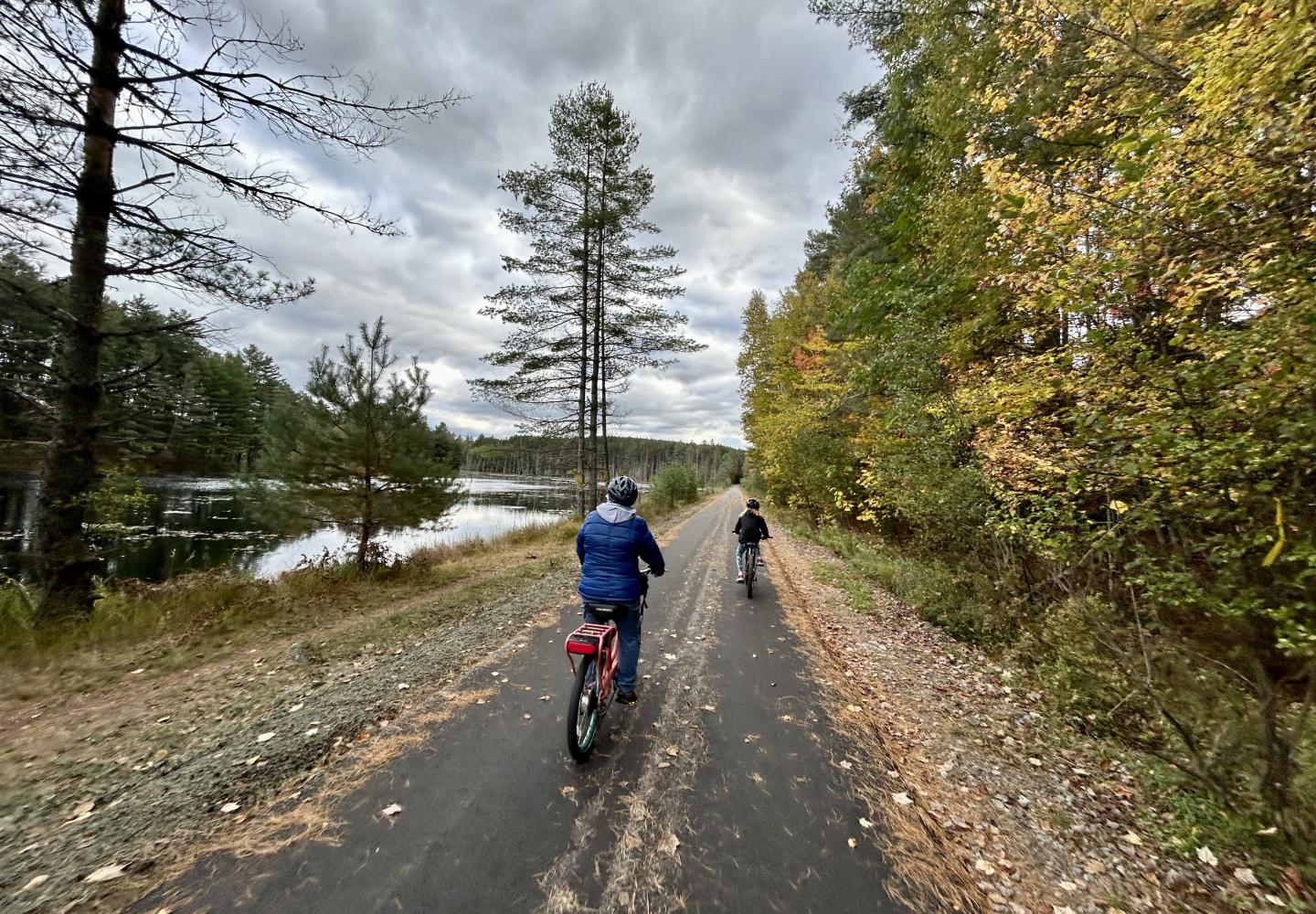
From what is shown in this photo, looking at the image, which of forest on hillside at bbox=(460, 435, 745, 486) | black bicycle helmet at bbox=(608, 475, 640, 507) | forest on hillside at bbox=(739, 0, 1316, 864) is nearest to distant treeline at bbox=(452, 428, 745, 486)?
forest on hillside at bbox=(460, 435, 745, 486)

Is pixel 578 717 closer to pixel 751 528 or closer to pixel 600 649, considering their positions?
→ pixel 600 649

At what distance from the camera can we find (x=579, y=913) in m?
2.11

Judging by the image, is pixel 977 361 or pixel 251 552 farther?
pixel 251 552

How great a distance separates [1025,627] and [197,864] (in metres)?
7.88

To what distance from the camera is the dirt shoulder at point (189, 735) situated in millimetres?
2295

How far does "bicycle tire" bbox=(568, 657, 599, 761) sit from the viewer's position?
3.08 metres

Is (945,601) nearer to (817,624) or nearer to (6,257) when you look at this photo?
(817,624)

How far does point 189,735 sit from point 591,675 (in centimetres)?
315

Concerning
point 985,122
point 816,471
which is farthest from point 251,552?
point 985,122

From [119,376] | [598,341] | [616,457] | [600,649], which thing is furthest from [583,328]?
[616,457]

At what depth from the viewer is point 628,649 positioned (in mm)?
4023

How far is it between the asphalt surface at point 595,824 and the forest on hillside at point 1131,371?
2584 mm

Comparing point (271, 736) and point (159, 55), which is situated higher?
point (159, 55)

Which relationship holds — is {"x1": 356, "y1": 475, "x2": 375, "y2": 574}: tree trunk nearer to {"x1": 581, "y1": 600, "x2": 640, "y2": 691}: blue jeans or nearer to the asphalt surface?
the asphalt surface
